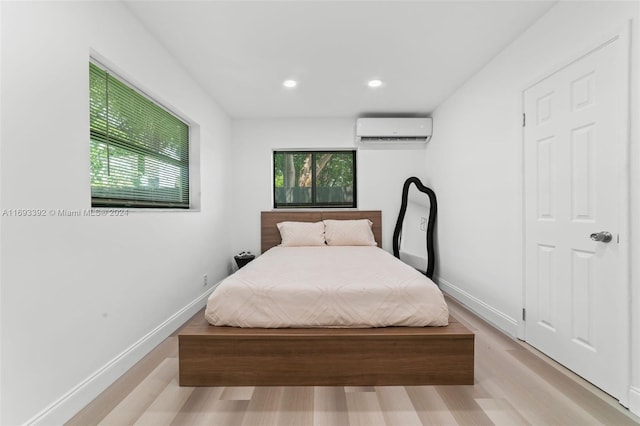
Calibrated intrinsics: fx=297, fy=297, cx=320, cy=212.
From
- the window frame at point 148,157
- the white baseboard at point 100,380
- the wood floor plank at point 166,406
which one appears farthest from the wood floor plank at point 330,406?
the window frame at point 148,157

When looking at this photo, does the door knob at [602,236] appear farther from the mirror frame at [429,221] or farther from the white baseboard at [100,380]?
the white baseboard at [100,380]

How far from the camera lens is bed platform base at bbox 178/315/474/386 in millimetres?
1736

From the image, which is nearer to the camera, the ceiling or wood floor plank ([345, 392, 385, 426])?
wood floor plank ([345, 392, 385, 426])

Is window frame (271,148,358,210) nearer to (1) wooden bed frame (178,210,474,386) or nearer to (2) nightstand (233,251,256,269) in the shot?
(2) nightstand (233,251,256,269)

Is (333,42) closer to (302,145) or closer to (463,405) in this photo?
(302,145)

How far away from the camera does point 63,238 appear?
4.82ft

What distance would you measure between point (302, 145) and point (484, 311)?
9.81ft

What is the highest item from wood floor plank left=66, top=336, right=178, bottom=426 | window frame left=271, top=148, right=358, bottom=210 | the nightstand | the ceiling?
the ceiling

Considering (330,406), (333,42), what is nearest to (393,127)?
(333,42)

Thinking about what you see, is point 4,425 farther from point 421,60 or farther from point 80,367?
point 421,60

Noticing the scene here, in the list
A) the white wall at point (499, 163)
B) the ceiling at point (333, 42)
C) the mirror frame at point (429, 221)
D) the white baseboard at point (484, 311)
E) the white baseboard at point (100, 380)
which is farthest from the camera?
the mirror frame at point (429, 221)

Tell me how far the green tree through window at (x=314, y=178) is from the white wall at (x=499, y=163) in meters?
1.27

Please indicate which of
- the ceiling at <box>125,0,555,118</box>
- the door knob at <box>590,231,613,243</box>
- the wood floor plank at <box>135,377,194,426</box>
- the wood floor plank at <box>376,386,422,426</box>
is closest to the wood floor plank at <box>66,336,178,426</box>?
the wood floor plank at <box>135,377,194,426</box>

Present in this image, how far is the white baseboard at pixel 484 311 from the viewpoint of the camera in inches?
95.5
